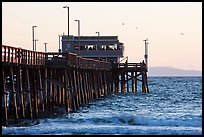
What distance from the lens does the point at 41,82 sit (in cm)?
3434

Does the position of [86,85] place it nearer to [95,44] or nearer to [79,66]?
[79,66]

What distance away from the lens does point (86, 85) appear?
47.0m

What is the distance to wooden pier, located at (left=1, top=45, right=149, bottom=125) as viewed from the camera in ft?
92.8

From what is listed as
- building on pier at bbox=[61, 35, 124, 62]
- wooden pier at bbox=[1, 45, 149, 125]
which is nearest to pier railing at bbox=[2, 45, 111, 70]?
wooden pier at bbox=[1, 45, 149, 125]

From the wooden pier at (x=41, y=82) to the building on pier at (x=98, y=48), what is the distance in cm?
2465

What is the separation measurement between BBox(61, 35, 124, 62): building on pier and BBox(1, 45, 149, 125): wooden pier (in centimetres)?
2465

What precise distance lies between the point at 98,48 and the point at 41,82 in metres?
42.1

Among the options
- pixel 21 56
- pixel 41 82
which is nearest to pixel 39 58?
pixel 41 82

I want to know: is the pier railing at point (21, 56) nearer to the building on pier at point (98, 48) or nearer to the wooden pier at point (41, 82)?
the wooden pier at point (41, 82)

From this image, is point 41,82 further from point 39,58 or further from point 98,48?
point 98,48

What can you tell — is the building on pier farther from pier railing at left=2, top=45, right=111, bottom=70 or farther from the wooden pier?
pier railing at left=2, top=45, right=111, bottom=70

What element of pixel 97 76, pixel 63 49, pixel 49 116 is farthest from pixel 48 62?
pixel 63 49

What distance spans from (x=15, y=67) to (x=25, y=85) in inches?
102

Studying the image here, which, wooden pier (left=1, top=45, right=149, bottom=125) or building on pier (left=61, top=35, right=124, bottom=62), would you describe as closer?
wooden pier (left=1, top=45, right=149, bottom=125)
